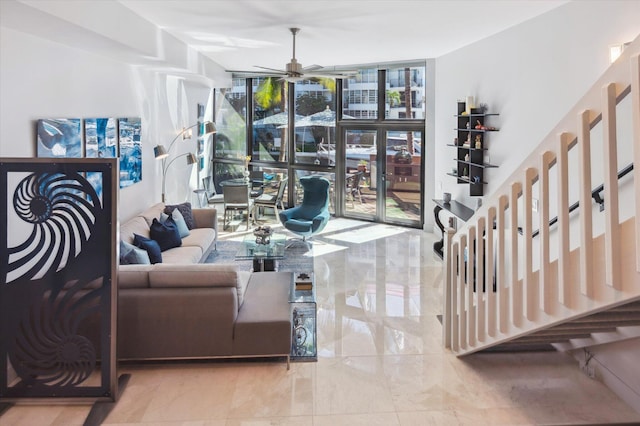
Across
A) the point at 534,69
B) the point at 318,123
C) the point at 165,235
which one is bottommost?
the point at 165,235

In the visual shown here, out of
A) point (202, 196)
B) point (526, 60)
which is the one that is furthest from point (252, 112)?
point (526, 60)

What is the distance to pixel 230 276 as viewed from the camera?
371 cm

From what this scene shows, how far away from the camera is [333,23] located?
17.8 ft

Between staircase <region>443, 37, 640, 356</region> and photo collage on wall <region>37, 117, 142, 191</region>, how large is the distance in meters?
3.62

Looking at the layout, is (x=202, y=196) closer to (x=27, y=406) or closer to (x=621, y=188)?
(x=27, y=406)

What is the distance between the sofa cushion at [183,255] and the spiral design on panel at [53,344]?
2063 millimetres

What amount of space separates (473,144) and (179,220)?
4.12 metres

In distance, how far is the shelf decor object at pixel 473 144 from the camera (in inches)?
246

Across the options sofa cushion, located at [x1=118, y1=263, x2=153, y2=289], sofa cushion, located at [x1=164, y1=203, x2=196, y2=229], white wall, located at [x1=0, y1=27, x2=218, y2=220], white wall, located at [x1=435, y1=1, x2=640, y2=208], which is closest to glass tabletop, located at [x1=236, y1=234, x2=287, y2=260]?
sofa cushion, located at [x1=164, y1=203, x2=196, y2=229]

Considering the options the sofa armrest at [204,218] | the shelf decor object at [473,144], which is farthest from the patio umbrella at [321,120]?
the sofa armrest at [204,218]

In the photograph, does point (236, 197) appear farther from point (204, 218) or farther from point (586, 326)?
point (586, 326)

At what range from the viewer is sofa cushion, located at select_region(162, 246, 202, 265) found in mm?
5426

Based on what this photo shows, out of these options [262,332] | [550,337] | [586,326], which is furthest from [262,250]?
[586,326]

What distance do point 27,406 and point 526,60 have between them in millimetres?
5516
